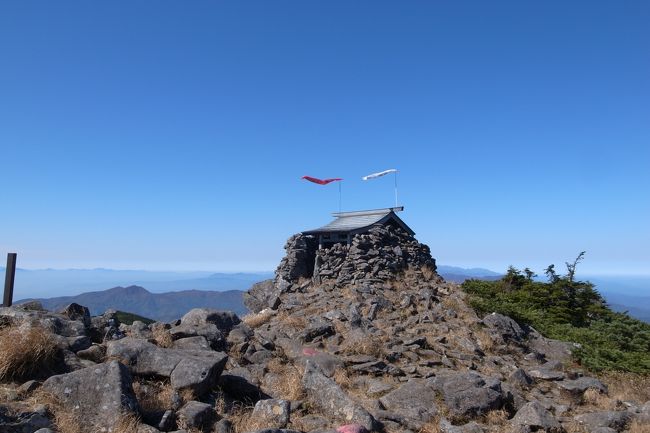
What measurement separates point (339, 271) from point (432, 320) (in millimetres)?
7622

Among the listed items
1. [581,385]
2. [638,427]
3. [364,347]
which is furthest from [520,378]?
[364,347]

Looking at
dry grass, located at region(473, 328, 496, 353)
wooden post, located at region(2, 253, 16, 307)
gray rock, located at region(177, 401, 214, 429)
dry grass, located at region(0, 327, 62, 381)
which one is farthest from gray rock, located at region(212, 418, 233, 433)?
dry grass, located at region(473, 328, 496, 353)

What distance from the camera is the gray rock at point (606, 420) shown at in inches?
384

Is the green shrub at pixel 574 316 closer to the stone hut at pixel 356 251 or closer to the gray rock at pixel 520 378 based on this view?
the gray rock at pixel 520 378

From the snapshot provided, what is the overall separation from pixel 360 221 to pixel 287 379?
16.8 m

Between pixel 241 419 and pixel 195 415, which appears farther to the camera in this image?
pixel 241 419

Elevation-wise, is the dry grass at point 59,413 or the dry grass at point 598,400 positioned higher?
the dry grass at point 59,413

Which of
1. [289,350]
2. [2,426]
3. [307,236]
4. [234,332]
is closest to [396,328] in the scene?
[289,350]

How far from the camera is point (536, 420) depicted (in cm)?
941

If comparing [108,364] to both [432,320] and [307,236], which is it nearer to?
[432,320]

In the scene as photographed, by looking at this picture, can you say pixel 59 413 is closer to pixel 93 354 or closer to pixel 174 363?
pixel 174 363

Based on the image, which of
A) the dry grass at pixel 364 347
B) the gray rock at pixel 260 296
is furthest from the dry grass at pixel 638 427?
the gray rock at pixel 260 296

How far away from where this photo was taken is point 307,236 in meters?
27.0

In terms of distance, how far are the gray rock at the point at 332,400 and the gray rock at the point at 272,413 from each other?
40.8 inches
